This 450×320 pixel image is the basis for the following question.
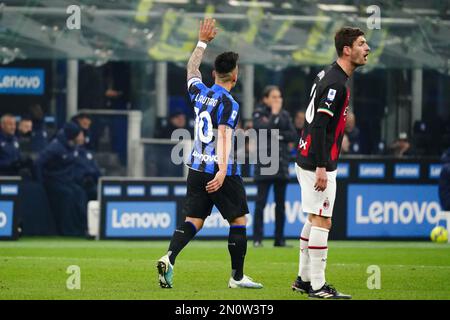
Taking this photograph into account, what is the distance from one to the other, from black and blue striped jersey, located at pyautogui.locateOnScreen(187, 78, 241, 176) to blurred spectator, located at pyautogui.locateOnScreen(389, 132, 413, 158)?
1141cm

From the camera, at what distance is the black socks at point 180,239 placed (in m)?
12.0

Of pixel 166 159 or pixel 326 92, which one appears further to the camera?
pixel 166 159

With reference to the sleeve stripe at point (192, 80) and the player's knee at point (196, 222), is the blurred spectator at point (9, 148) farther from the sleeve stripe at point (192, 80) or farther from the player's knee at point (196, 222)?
the player's knee at point (196, 222)

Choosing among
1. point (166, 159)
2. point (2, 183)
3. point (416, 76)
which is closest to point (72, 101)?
point (166, 159)

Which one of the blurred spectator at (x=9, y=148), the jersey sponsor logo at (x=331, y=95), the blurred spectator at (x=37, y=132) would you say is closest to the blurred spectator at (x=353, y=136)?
the blurred spectator at (x=37, y=132)

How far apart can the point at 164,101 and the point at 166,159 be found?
2760mm

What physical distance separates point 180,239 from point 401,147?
11.8m

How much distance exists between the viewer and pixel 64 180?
73.3 feet

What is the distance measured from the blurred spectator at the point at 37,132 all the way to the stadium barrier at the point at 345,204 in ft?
11.3

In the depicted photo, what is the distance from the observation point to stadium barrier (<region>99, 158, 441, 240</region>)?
2044 centimetres

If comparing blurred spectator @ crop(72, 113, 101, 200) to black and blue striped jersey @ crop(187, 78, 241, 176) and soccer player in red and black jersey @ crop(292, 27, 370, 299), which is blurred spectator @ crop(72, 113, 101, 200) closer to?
black and blue striped jersey @ crop(187, 78, 241, 176)

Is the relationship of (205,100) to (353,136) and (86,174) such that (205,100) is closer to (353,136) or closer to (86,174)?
(86,174)

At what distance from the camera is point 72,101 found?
955 inches
